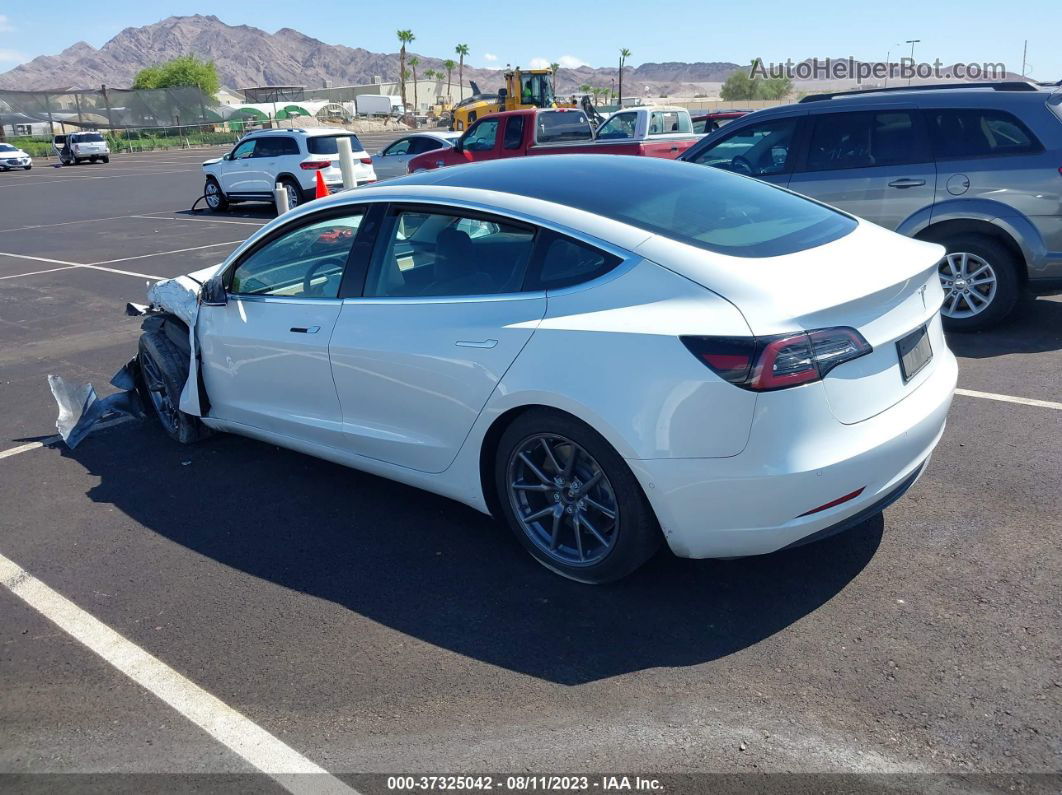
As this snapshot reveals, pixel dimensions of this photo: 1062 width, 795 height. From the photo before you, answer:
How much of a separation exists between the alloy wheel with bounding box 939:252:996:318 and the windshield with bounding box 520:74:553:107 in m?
26.9

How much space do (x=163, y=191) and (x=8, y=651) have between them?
26.9m

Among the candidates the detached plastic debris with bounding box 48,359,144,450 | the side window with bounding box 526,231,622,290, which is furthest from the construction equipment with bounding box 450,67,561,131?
the side window with bounding box 526,231,622,290

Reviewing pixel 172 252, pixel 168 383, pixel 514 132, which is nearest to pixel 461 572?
pixel 168 383

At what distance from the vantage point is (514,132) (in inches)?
684

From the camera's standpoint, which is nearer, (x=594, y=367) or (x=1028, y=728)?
(x=1028, y=728)

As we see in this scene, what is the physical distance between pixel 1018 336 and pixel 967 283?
1.86 feet

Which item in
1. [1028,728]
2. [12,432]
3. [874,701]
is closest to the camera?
[1028,728]

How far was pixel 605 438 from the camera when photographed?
11.7ft

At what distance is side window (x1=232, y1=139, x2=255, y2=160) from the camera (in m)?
20.7

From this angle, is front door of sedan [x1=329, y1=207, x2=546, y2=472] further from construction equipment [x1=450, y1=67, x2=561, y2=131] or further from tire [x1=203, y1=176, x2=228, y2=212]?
construction equipment [x1=450, y1=67, x2=561, y2=131]

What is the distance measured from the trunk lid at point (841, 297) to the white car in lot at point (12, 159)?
4792 centimetres

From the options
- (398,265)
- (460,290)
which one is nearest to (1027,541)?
(460,290)

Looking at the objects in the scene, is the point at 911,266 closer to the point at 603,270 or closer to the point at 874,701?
the point at 603,270

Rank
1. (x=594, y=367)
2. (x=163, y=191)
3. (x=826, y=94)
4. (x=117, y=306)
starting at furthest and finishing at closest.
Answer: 1. (x=163, y=191)
2. (x=117, y=306)
3. (x=826, y=94)
4. (x=594, y=367)
